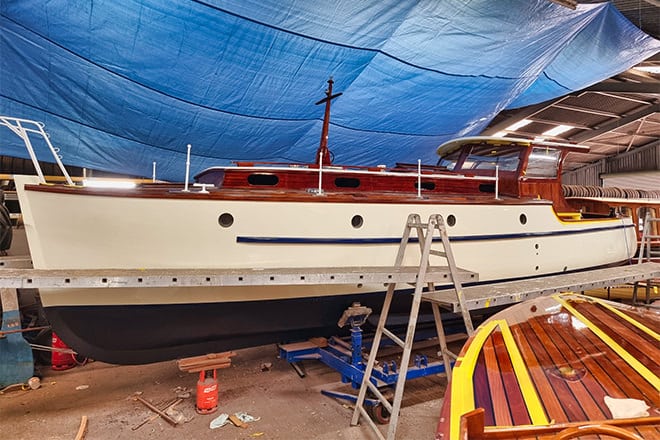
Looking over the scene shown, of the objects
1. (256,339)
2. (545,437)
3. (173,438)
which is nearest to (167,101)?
(256,339)

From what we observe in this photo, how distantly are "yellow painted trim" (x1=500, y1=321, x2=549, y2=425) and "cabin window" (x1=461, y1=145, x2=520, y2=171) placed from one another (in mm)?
3127

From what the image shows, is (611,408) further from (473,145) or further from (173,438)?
(473,145)

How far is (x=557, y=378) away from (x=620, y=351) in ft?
1.98

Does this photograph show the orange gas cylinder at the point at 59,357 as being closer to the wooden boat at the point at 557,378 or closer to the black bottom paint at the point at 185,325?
the black bottom paint at the point at 185,325

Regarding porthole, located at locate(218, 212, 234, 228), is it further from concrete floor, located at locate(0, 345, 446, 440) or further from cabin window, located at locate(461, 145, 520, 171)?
cabin window, located at locate(461, 145, 520, 171)

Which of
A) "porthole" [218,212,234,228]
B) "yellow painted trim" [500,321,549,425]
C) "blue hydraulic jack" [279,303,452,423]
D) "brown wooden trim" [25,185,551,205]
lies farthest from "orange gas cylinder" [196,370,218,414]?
"yellow painted trim" [500,321,549,425]

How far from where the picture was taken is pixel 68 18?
11.6ft

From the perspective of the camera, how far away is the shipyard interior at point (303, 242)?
7.45 feet

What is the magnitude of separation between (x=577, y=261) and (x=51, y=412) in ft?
19.3

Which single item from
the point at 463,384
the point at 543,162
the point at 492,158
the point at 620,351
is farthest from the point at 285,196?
the point at 543,162

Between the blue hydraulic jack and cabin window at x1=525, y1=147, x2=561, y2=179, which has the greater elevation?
cabin window at x1=525, y1=147, x2=561, y2=179

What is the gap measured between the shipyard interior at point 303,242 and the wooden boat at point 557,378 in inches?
0.6

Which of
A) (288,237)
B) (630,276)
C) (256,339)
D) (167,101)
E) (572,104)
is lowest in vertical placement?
(256,339)

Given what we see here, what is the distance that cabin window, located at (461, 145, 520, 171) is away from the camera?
4676 mm
